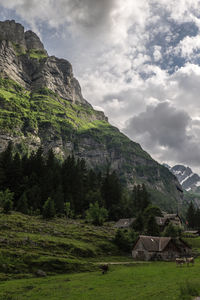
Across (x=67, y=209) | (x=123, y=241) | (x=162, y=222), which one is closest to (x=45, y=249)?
(x=123, y=241)

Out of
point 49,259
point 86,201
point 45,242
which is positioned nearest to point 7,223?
point 45,242

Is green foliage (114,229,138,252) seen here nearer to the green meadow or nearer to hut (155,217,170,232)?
→ the green meadow

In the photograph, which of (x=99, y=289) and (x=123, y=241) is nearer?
(x=99, y=289)

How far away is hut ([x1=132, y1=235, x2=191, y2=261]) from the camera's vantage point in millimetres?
65688

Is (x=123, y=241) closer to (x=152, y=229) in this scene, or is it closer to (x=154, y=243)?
(x=154, y=243)

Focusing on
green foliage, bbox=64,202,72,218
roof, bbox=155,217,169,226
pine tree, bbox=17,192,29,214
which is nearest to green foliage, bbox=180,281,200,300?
pine tree, bbox=17,192,29,214

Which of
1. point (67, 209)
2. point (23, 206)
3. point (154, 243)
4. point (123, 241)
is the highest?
point (67, 209)

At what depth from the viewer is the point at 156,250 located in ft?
217

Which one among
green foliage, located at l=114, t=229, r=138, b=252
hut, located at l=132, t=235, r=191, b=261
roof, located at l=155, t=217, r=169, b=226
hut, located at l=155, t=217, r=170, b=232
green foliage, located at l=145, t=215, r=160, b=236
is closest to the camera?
hut, located at l=132, t=235, r=191, b=261

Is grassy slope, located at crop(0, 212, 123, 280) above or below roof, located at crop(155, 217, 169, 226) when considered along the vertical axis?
below

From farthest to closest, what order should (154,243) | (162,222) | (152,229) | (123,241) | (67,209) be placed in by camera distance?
(162,222) → (67,209) → (152,229) → (123,241) → (154,243)

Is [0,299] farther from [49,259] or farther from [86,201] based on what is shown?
[86,201]

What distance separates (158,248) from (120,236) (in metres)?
11.5

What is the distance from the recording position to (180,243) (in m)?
70.1
